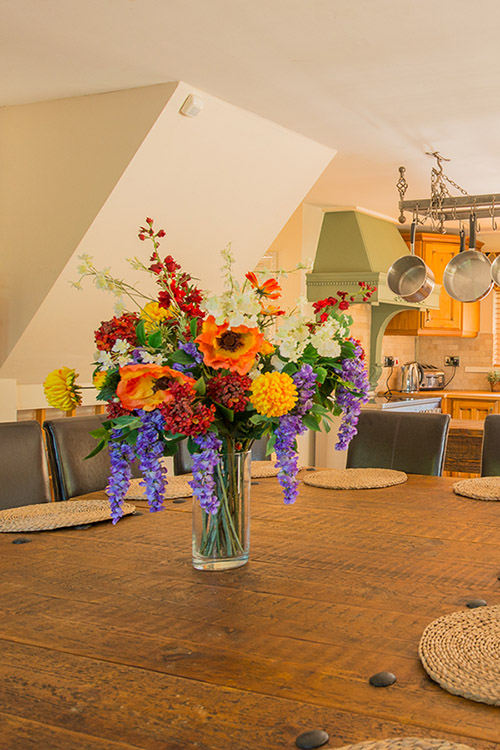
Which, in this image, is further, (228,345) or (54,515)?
(54,515)

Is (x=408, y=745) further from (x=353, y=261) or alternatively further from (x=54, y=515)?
(x=353, y=261)

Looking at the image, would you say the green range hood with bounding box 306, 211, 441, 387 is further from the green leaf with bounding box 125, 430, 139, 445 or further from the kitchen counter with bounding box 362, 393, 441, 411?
the green leaf with bounding box 125, 430, 139, 445

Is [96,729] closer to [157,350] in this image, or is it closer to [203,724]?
[203,724]

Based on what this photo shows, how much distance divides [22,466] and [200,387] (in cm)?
106

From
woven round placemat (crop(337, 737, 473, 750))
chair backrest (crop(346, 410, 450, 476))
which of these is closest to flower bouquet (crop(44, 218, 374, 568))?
woven round placemat (crop(337, 737, 473, 750))

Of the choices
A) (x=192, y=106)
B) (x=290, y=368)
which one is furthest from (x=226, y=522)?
(x=192, y=106)

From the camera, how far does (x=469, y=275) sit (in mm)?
3699

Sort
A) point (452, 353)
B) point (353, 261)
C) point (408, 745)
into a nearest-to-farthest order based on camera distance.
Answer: point (408, 745) → point (353, 261) → point (452, 353)

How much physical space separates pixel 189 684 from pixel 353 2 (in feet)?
7.18

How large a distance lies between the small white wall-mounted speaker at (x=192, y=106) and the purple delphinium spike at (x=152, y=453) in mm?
2283

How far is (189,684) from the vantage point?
957mm

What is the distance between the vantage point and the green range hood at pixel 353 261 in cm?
550

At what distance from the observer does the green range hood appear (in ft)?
18.0

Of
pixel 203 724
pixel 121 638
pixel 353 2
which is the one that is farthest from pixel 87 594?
pixel 353 2
